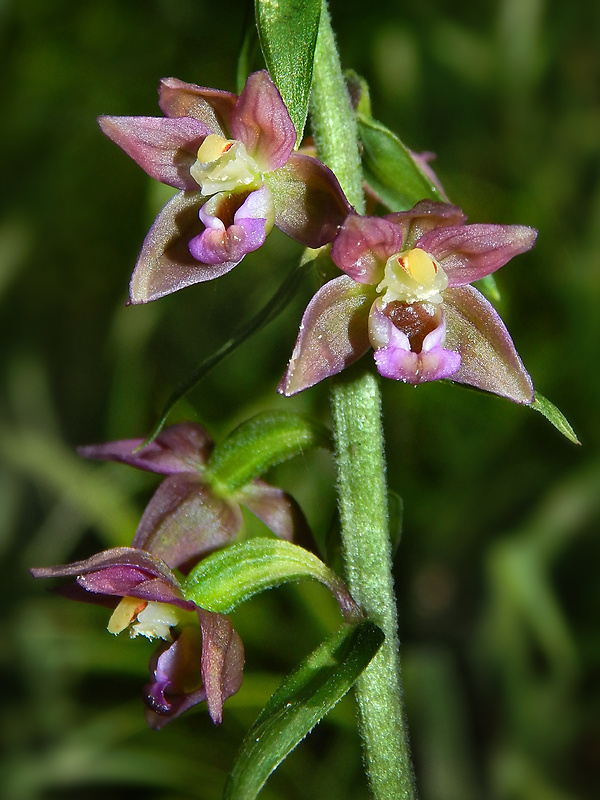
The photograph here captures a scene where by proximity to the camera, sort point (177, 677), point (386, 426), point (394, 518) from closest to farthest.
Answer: point (177, 677)
point (394, 518)
point (386, 426)

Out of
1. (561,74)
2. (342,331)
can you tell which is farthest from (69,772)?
(561,74)

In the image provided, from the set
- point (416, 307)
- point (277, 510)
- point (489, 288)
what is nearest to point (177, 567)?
point (277, 510)

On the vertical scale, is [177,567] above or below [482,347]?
below

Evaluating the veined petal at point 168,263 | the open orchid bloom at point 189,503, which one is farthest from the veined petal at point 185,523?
the veined petal at point 168,263

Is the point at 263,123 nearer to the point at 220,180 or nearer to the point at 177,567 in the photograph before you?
the point at 220,180

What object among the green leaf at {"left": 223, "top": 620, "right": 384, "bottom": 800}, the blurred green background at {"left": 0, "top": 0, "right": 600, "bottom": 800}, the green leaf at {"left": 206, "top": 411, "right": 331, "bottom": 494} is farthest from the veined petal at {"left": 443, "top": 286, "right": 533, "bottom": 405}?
the blurred green background at {"left": 0, "top": 0, "right": 600, "bottom": 800}

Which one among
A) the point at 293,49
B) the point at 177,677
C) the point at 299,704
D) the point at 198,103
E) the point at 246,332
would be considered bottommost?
the point at 177,677

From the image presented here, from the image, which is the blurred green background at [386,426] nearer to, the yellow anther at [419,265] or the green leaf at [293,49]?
the yellow anther at [419,265]
